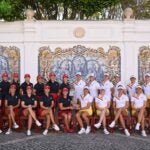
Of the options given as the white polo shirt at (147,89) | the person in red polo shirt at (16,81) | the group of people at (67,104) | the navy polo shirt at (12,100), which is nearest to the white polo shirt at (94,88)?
the group of people at (67,104)

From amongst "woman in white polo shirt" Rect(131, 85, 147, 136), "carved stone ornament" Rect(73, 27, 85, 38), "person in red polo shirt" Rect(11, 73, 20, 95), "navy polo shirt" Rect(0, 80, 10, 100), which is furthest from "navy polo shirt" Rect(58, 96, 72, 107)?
"carved stone ornament" Rect(73, 27, 85, 38)

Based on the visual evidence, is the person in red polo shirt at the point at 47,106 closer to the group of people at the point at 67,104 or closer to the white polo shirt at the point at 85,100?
the group of people at the point at 67,104

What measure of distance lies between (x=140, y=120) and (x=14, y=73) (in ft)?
14.3

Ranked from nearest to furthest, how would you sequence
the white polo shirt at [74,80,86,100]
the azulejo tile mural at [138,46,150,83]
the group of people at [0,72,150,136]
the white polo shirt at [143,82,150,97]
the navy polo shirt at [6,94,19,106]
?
1. the group of people at [0,72,150,136]
2. the navy polo shirt at [6,94,19,106]
3. the white polo shirt at [143,82,150,97]
4. the white polo shirt at [74,80,86,100]
5. the azulejo tile mural at [138,46,150,83]

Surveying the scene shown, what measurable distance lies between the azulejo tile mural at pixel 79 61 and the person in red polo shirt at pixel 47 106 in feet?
7.90

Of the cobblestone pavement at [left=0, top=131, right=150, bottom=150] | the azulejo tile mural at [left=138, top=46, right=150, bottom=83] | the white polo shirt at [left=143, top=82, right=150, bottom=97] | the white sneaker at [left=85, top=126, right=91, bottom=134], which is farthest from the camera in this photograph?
the azulejo tile mural at [left=138, top=46, right=150, bottom=83]

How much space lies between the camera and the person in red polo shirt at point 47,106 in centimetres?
1412

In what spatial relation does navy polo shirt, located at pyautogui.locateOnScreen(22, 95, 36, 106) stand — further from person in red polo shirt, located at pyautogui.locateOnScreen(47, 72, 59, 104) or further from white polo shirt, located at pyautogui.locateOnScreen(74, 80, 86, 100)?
white polo shirt, located at pyautogui.locateOnScreen(74, 80, 86, 100)

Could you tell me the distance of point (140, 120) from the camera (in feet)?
46.6

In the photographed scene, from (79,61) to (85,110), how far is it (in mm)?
2884

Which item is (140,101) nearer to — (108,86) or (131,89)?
(131,89)

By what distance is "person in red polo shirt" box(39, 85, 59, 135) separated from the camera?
14.1 metres

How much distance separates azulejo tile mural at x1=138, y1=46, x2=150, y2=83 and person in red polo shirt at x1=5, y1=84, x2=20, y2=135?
4.37 m

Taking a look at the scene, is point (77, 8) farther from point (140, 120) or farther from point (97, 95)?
point (140, 120)
